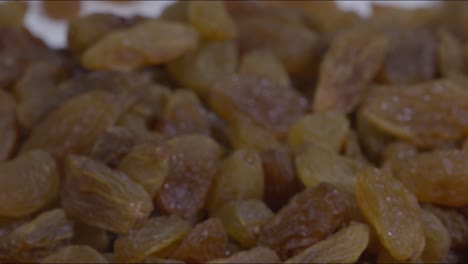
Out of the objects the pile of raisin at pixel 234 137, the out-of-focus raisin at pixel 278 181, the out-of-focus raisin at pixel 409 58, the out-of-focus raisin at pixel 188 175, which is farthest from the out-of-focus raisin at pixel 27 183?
the out-of-focus raisin at pixel 409 58

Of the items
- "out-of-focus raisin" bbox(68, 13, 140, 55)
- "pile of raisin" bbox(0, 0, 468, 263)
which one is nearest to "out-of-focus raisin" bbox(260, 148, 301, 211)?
"pile of raisin" bbox(0, 0, 468, 263)

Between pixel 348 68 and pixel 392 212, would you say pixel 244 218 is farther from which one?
pixel 348 68

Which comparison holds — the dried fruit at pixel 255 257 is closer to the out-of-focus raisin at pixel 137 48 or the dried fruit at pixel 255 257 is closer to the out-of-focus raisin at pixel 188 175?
the out-of-focus raisin at pixel 188 175

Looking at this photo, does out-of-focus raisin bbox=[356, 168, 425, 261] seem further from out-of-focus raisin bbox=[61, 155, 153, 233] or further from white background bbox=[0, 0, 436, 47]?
white background bbox=[0, 0, 436, 47]

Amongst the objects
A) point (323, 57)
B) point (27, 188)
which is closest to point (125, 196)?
point (27, 188)

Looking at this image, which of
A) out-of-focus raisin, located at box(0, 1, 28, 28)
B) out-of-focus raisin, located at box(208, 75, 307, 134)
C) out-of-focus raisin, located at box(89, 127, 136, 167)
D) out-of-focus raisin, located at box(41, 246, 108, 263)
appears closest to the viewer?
out-of-focus raisin, located at box(41, 246, 108, 263)

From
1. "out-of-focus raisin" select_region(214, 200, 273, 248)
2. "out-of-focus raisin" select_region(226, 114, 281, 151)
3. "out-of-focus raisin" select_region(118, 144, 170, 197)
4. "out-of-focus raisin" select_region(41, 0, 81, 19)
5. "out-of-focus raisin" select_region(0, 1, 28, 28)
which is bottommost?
"out-of-focus raisin" select_region(214, 200, 273, 248)

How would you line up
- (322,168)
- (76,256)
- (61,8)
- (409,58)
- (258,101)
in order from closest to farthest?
(76,256)
(322,168)
(258,101)
(409,58)
(61,8)

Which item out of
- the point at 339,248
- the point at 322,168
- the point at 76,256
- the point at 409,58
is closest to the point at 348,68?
the point at 409,58
